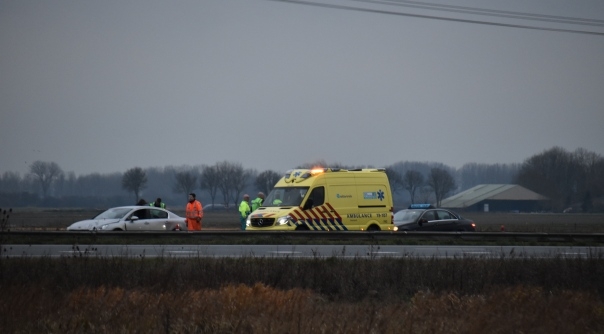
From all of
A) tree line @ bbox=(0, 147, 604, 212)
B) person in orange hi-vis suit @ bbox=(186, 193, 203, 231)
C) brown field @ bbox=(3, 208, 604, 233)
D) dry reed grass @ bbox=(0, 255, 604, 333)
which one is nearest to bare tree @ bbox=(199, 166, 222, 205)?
tree line @ bbox=(0, 147, 604, 212)

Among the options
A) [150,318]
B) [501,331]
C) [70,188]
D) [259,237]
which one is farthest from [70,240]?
[70,188]

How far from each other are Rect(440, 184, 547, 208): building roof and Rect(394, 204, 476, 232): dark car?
240 ft

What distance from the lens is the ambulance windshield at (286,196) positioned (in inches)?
1147

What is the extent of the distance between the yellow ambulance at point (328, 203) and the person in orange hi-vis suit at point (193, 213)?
2727mm

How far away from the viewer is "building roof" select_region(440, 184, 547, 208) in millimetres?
104688

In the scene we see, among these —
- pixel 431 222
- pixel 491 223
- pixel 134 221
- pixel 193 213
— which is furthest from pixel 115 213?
pixel 491 223

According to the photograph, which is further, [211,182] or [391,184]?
[211,182]

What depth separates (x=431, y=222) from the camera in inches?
1240

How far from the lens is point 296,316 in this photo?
37.0 ft

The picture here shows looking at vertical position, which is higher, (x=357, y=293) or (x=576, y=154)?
(x=576, y=154)

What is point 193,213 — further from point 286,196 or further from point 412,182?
point 412,182

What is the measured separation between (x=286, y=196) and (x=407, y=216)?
5.25 m

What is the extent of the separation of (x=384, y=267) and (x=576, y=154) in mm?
93482

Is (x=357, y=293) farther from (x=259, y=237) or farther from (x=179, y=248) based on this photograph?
(x=259, y=237)
